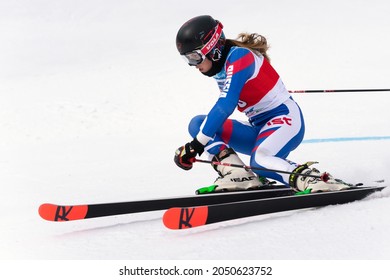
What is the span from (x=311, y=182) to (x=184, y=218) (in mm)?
929

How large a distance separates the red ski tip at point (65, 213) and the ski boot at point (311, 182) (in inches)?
54.6

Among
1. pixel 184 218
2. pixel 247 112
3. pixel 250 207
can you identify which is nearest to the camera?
pixel 184 218

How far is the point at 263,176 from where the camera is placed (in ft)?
14.3

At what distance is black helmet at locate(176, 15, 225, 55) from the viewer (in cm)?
410

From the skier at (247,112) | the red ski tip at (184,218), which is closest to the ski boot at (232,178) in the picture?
the skier at (247,112)

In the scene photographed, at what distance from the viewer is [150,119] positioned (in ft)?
28.2

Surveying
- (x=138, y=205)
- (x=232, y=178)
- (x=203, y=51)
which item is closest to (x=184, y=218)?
(x=138, y=205)

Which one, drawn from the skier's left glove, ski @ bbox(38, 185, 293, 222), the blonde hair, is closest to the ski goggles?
the blonde hair

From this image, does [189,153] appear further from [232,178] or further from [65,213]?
[65,213]

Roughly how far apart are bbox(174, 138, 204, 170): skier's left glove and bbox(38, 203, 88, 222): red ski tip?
27.5 inches

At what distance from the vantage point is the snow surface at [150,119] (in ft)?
11.7

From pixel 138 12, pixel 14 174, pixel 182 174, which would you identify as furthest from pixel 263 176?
pixel 138 12

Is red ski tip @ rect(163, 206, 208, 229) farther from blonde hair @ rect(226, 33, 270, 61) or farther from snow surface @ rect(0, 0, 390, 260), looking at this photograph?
blonde hair @ rect(226, 33, 270, 61)

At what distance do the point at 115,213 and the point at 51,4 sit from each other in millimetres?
13237
